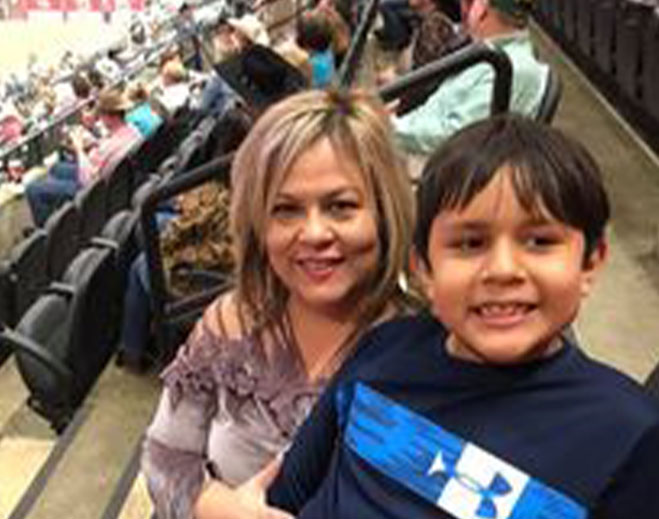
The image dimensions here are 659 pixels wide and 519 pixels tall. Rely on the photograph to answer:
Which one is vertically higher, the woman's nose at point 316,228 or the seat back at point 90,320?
the woman's nose at point 316,228

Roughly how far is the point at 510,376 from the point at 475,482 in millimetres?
95

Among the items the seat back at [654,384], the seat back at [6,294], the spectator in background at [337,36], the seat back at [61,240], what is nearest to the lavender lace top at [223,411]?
the seat back at [654,384]

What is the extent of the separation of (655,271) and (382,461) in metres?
3.04

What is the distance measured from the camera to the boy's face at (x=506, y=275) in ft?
3.21

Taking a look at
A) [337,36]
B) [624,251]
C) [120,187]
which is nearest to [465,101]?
[624,251]

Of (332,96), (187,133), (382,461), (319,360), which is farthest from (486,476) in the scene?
(187,133)

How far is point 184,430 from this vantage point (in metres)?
1.47

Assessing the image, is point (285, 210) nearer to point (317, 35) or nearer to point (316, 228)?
point (316, 228)

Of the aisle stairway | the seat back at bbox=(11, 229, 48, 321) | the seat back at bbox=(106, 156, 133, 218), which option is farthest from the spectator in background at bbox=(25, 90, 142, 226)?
the aisle stairway

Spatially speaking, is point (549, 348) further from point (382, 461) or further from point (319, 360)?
point (319, 360)

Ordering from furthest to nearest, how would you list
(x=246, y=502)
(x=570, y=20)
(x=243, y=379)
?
(x=570, y=20), (x=243, y=379), (x=246, y=502)

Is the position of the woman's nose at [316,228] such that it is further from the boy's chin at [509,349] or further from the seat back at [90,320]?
the seat back at [90,320]

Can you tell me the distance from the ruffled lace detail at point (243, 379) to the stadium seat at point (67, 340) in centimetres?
210

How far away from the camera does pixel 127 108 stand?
21.3ft
